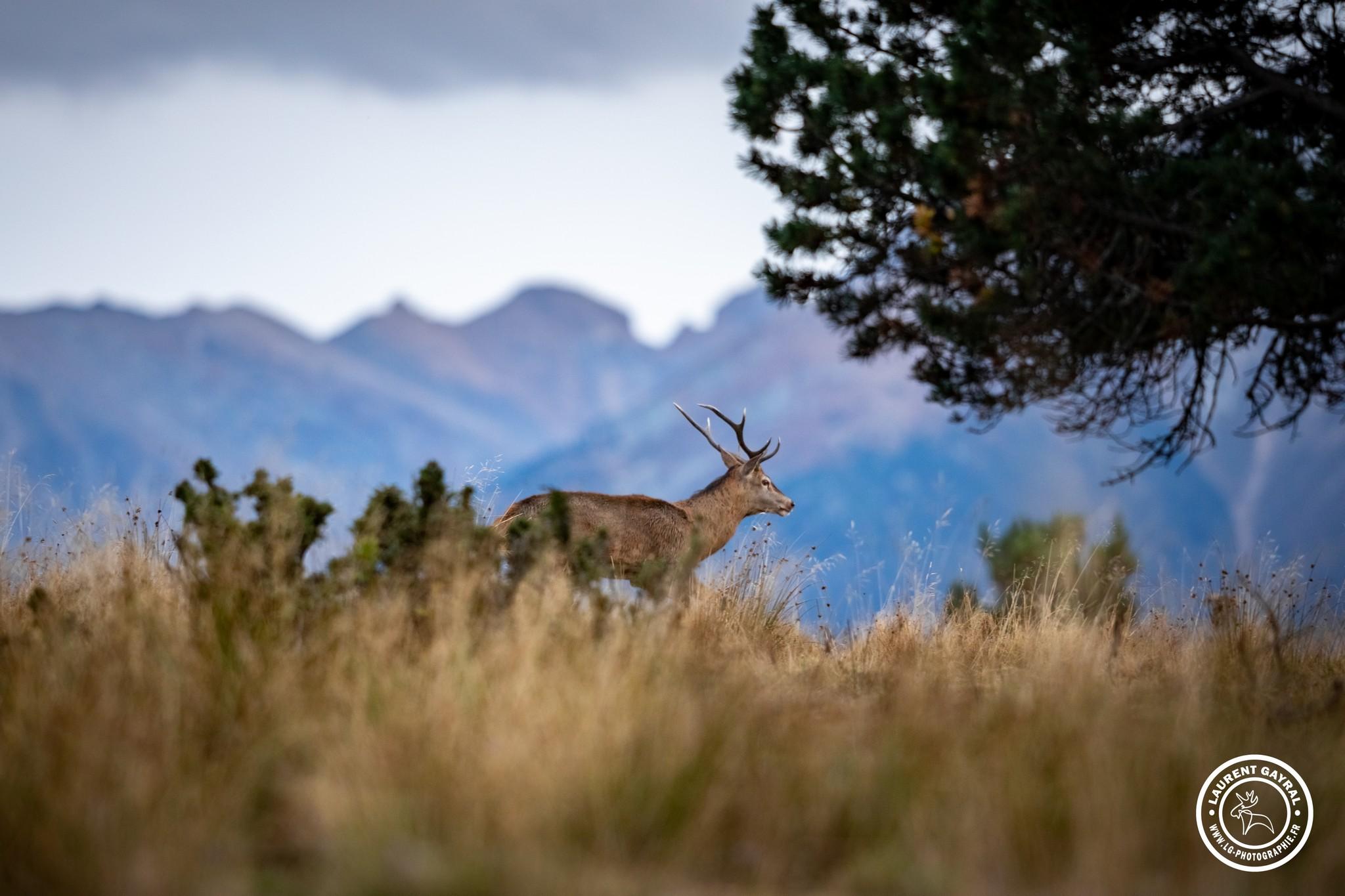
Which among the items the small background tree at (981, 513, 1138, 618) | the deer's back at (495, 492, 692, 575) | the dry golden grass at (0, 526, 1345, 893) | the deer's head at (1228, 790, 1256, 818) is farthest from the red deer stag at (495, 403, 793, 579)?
the deer's head at (1228, 790, 1256, 818)

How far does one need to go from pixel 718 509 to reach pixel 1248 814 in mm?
7622

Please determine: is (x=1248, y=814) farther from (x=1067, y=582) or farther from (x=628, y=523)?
(x=628, y=523)

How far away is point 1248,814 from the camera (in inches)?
191

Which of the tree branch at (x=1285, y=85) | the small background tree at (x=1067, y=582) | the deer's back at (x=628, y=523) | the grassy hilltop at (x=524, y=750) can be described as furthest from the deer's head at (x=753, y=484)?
the tree branch at (x=1285, y=85)

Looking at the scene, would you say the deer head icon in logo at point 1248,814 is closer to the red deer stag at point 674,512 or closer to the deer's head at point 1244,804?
the deer's head at point 1244,804

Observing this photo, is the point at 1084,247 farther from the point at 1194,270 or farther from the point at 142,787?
the point at 142,787

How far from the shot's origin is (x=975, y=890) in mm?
3896

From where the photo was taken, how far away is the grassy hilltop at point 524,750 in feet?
13.1

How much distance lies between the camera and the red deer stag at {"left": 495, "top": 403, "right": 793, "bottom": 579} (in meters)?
10.6

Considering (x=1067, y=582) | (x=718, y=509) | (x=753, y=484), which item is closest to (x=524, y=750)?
(x=1067, y=582)

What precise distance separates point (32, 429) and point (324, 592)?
533 feet

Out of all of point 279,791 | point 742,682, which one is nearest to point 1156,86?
point 742,682

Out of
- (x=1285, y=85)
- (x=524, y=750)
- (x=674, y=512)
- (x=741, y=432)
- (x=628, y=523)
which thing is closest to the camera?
(x=524, y=750)

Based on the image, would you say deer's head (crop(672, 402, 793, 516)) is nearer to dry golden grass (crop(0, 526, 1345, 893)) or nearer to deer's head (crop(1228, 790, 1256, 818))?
dry golden grass (crop(0, 526, 1345, 893))
